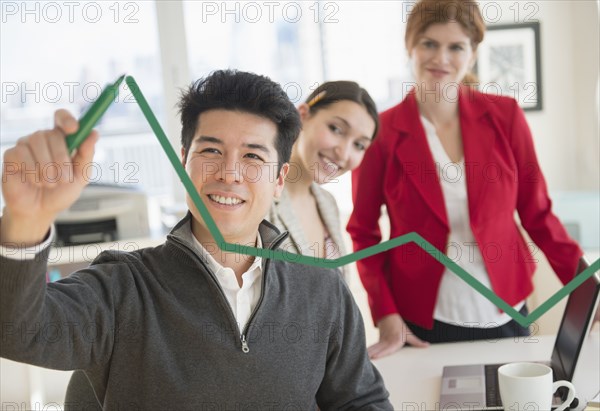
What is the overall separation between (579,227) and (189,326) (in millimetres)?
2550

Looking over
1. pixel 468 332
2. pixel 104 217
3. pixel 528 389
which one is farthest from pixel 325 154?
pixel 104 217

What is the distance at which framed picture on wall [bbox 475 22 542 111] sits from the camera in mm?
3516

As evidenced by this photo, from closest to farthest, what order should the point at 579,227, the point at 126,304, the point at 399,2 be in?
the point at 126,304
the point at 579,227
the point at 399,2

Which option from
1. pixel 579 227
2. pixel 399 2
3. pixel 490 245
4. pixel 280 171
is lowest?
pixel 579 227

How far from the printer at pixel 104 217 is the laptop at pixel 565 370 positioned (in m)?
1.83

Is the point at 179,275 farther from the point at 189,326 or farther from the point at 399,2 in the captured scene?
the point at 399,2

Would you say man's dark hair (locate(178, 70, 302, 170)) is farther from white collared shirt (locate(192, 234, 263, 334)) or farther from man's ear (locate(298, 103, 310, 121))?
man's ear (locate(298, 103, 310, 121))

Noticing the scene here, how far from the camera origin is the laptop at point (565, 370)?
1403 mm

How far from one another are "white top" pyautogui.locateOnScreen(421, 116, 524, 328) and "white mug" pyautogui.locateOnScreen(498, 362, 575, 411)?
0.56 m

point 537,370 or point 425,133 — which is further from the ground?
point 425,133

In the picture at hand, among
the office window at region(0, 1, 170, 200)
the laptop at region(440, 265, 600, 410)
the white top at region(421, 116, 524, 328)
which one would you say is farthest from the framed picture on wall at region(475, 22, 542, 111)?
the laptop at region(440, 265, 600, 410)

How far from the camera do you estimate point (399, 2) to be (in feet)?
12.3

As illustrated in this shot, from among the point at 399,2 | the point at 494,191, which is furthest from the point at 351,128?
the point at 399,2

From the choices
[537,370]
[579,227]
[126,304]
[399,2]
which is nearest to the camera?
[126,304]
